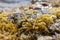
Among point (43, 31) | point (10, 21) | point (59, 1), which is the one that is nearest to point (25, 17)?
point (10, 21)

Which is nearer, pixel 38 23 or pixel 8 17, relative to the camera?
pixel 38 23

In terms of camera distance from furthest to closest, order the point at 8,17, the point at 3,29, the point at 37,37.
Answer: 1. the point at 8,17
2. the point at 3,29
3. the point at 37,37

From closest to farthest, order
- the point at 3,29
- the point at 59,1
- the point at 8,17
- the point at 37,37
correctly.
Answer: the point at 37,37 < the point at 3,29 < the point at 8,17 < the point at 59,1

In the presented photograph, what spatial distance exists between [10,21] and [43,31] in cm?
115

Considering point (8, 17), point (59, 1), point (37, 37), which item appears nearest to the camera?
point (37, 37)

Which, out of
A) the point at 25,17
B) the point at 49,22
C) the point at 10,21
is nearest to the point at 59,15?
the point at 49,22

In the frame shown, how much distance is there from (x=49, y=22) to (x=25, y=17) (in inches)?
32.0

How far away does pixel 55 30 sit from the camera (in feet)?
A: 18.2

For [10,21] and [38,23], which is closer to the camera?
[38,23]

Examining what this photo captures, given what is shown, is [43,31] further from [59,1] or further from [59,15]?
[59,1]

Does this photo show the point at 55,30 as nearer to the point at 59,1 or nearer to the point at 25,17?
the point at 25,17

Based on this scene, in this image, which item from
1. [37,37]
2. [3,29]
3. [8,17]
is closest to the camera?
[37,37]

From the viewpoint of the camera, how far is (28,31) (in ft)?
18.3

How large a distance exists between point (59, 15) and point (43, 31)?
0.94 metres
